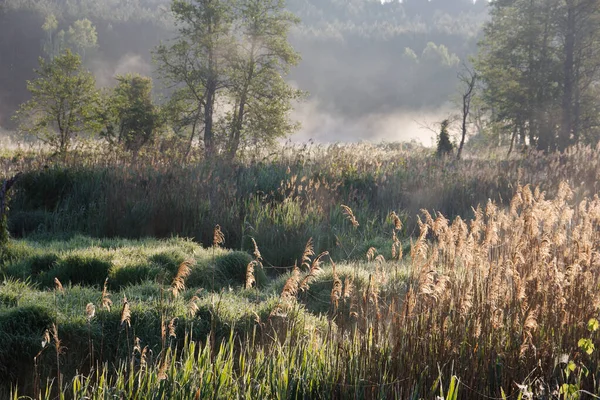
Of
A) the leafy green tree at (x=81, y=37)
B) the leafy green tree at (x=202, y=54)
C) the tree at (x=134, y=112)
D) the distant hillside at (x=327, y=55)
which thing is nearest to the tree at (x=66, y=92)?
the tree at (x=134, y=112)

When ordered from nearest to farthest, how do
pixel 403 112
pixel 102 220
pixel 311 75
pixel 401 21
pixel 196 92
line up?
pixel 102 220 → pixel 196 92 → pixel 403 112 → pixel 311 75 → pixel 401 21

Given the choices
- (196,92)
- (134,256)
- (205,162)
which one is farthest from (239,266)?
(196,92)

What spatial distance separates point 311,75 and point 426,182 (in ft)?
362

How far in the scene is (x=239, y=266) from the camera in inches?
232

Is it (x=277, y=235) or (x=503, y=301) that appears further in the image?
(x=277, y=235)

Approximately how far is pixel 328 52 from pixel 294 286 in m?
126

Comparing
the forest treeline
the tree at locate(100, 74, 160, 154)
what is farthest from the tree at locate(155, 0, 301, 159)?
the forest treeline

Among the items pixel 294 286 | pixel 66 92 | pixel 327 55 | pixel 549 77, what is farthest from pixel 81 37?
pixel 294 286

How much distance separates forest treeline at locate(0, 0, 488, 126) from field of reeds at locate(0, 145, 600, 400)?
255 feet

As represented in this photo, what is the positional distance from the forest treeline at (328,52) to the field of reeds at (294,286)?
7777 centimetres

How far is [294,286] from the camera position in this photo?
2775mm

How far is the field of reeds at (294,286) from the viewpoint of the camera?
2648 millimetres

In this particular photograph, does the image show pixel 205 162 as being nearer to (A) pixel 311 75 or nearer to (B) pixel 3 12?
(B) pixel 3 12

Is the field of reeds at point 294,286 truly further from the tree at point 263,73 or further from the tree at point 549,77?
the tree at point 549,77
